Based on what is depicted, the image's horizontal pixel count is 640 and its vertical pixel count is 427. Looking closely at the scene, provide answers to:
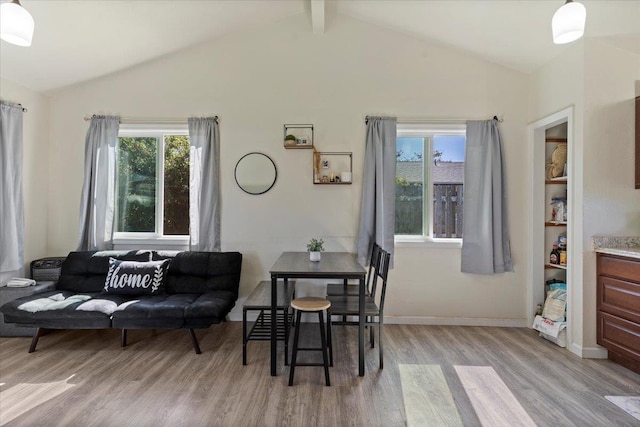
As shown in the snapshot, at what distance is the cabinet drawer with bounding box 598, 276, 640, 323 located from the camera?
242 centimetres

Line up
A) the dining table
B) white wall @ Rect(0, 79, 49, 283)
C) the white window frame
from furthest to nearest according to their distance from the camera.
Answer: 1. the white window frame
2. white wall @ Rect(0, 79, 49, 283)
3. the dining table

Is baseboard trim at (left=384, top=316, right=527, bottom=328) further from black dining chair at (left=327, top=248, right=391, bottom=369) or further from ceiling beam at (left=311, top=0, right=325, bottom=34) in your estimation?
ceiling beam at (left=311, top=0, right=325, bottom=34)

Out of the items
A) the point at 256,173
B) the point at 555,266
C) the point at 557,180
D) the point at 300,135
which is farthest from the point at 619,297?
the point at 256,173

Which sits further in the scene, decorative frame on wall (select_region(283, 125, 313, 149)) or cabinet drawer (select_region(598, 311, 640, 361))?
decorative frame on wall (select_region(283, 125, 313, 149))

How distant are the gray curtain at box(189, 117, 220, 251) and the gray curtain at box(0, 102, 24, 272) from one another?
1.62 meters

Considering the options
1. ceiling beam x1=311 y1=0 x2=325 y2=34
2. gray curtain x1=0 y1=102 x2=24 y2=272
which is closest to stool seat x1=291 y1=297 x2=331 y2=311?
ceiling beam x1=311 y1=0 x2=325 y2=34

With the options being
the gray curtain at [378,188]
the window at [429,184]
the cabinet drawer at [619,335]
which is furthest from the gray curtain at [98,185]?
the cabinet drawer at [619,335]

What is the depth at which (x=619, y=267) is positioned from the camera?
8.35 feet

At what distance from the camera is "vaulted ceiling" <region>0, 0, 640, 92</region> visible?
8.75ft

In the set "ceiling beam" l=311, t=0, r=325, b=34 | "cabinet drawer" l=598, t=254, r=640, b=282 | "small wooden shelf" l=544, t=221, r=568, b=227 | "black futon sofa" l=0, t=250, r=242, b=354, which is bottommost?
"black futon sofa" l=0, t=250, r=242, b=354

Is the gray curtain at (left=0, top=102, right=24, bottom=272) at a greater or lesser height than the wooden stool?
greater

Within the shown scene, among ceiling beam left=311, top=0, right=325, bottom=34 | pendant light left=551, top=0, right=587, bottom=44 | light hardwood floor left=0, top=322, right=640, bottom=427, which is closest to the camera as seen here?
pendant light left=551, top=0, right=587, bottom=44

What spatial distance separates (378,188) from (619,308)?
86.9 inches

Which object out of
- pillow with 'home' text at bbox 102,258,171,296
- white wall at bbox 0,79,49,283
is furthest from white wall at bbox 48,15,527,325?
white wall at bbox 0,79,49,283
